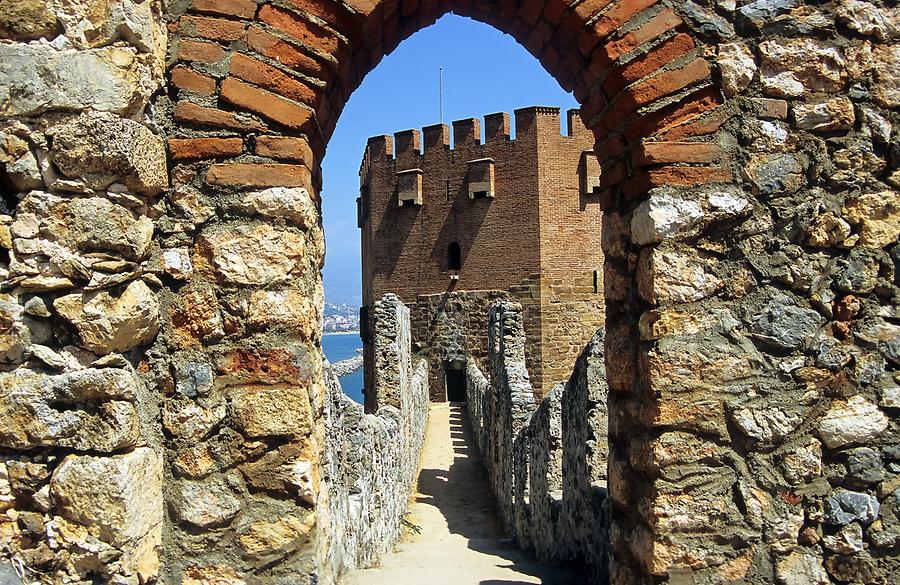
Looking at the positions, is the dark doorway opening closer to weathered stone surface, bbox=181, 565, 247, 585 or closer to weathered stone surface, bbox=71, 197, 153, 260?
weathered stone surface, bbox=181, 565, 247, 585

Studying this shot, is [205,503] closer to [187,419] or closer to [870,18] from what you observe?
[187,419]

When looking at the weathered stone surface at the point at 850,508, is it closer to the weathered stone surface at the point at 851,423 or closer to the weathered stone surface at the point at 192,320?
the weathered stone surface at the point at 851,423

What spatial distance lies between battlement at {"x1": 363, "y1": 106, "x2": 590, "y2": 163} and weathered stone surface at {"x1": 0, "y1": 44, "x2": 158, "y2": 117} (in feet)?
58.6

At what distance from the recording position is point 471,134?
21.1 meters

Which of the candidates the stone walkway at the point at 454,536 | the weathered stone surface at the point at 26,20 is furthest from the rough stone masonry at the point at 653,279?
the stone walkway at the point at 454,536

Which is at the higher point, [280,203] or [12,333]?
[280,203]

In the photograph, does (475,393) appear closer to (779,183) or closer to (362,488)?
(362,488)

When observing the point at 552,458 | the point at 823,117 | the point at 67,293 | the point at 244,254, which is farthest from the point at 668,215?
the point at 552,458

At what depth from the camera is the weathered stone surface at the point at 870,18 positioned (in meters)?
2.75

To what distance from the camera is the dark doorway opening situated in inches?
821

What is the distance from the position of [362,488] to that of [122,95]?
14.3ft

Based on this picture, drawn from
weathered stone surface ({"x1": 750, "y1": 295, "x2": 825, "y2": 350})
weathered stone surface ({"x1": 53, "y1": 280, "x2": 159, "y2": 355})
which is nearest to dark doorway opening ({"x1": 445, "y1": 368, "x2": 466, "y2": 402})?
weathered stone surface ({"x1": 750, "y1": 295, "x2": 825, "y2": 350})

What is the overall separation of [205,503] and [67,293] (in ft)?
2.96

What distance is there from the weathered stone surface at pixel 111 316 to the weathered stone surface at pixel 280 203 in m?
0.49
